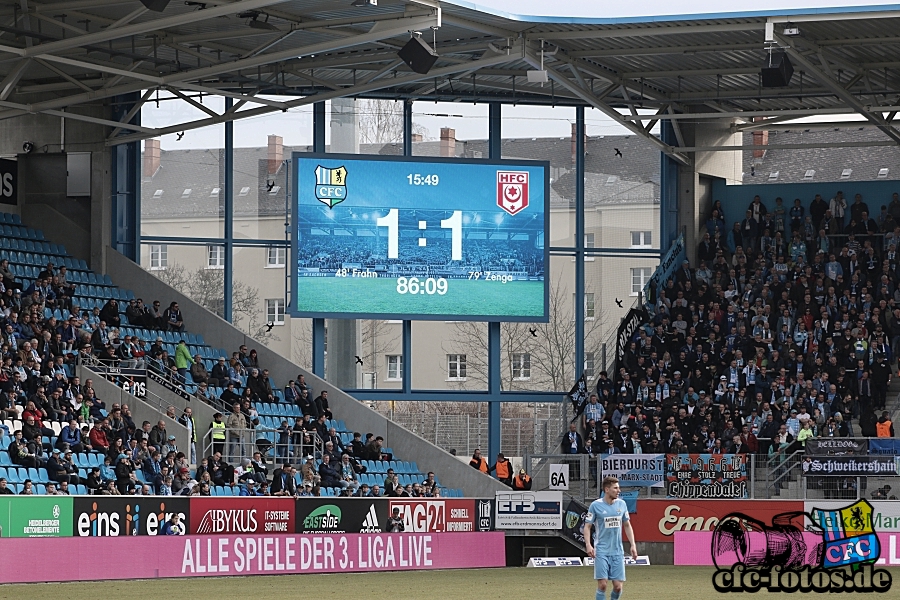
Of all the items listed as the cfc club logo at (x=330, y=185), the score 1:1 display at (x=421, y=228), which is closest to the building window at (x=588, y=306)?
the score 1:1 display at (x=421, y=228)

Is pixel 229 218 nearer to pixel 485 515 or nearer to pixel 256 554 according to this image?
pixel 485 515

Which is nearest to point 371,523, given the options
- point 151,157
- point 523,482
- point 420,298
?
point 523,482

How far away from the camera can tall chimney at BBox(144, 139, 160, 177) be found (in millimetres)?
34906

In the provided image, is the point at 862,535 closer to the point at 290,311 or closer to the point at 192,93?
the point at 290,311

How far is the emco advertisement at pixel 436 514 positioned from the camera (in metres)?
27.4

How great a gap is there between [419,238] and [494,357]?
3.63m

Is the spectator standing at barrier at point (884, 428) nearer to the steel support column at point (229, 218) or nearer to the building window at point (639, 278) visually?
the building window at point (639, 278)

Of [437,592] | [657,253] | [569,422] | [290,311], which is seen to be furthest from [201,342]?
[437,592]

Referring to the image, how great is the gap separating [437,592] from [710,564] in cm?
989

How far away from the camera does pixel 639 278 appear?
3769cm

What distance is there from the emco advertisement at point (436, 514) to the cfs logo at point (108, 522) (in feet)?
18.6

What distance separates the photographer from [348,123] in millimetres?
35094

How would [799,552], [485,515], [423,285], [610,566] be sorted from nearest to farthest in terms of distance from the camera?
[610,566] < [799,552] < [485,515] < [423,285]

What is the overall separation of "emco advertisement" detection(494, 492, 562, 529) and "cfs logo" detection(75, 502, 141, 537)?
8532 millimetres
